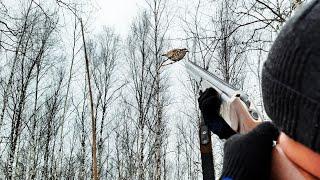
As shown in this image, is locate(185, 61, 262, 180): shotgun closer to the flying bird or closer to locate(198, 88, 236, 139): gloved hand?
locate(198, 88, 236, 139): gloved hand

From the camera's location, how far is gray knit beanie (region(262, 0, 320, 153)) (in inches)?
25.7

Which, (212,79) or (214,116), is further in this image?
(212,79)

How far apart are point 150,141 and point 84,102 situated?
6.16m

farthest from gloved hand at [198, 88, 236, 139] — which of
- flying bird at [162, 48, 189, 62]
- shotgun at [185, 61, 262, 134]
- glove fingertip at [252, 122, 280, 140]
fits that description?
flying bird at [162, 48, 189, 62]

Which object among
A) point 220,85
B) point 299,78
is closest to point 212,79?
point 220,85

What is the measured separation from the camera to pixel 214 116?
1372 millimetres

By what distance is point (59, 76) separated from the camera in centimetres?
2316

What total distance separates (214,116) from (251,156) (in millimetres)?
628

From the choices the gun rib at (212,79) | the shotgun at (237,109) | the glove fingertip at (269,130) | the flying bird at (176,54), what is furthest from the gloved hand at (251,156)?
the flying bird at (176,54)

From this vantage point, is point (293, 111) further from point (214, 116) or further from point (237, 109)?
point (214, 116)

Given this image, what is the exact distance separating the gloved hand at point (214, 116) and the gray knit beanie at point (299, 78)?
591 mm

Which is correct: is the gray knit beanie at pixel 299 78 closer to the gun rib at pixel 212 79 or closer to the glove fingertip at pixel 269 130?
the glove fingertip at pixel 269 130

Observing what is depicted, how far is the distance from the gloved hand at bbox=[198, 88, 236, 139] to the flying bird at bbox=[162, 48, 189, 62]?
136cm

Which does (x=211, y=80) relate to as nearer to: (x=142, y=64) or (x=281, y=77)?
(x=281, y=77)
